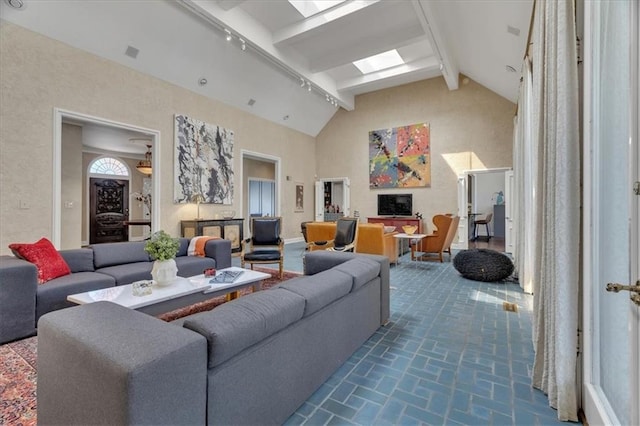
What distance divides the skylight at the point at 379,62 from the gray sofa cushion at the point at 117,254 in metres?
6.91

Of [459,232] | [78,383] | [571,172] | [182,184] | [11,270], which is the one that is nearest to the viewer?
[78,383]

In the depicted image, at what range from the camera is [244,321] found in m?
1.34

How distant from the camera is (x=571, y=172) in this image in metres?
1.66

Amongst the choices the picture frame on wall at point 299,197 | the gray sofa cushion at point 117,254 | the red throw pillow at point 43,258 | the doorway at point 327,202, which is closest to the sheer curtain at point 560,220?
the red throw pillow at point 43,258

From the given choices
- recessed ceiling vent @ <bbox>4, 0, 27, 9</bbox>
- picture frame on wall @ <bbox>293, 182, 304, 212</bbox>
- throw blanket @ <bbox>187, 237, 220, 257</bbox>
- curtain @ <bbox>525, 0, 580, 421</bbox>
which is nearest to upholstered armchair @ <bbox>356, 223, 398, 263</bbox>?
throw blanket @ <bbox>187, 237, 220, 257</bbox>

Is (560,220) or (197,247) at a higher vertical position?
(560,220)

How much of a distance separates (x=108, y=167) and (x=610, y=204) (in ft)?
37.4

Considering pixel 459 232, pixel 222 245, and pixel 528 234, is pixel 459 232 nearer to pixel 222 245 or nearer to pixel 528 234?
pixel 528 234

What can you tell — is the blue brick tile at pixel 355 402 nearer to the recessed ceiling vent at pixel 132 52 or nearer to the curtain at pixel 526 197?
the curtain at pixel 526 197

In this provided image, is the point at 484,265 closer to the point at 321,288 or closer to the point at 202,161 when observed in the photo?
the point at 321,288

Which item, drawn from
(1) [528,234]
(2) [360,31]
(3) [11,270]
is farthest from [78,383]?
(2) [360,31]

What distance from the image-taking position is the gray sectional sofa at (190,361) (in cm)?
96

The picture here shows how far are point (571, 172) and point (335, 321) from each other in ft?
5.58

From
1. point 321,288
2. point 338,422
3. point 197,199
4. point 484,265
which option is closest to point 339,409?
point 338,422
